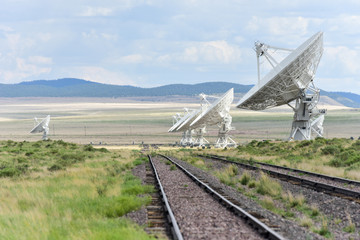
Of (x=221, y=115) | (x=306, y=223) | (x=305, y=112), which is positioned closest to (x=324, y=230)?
(x=306, y=223)

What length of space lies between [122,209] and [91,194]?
2.82 metres

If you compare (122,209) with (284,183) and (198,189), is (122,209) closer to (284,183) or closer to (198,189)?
(198,189)

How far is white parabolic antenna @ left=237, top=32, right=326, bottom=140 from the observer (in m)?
32.6

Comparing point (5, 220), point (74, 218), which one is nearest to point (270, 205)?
point (74, 218)

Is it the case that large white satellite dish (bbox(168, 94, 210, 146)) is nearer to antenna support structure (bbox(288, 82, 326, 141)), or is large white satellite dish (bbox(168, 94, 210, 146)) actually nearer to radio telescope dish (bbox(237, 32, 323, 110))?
antenna support structure (bbox(288, 82, 326, 141))

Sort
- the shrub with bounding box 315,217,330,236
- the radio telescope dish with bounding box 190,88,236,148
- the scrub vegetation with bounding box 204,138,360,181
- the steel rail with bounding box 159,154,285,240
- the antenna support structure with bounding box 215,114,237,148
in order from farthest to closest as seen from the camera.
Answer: the antenna support structure with bounding box 215,114,237,148, the radio telescope dish with bounding box 190,88,236,148, the scrub vegetation with bounding box 204,138,360,181, the shrub with bounding box 315,217,330,236, the steel rail with bounding box 159,154,285,240

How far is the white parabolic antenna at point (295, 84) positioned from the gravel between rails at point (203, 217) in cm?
2070

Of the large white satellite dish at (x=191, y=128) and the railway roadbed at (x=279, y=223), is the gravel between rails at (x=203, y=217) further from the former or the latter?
the large white satellite dish at (x=191, y=128)

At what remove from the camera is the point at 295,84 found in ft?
120

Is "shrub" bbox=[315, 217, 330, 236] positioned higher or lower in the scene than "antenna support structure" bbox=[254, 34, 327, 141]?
lower

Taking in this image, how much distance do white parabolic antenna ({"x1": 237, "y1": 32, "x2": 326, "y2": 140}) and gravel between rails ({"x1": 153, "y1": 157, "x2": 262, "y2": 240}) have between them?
2070 centimetres

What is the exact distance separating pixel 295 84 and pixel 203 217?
28.4 meters

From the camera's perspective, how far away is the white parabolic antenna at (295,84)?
107 ft

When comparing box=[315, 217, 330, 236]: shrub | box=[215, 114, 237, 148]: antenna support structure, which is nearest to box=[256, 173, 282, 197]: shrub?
box=[315, 217, 330, 236]: shrub
